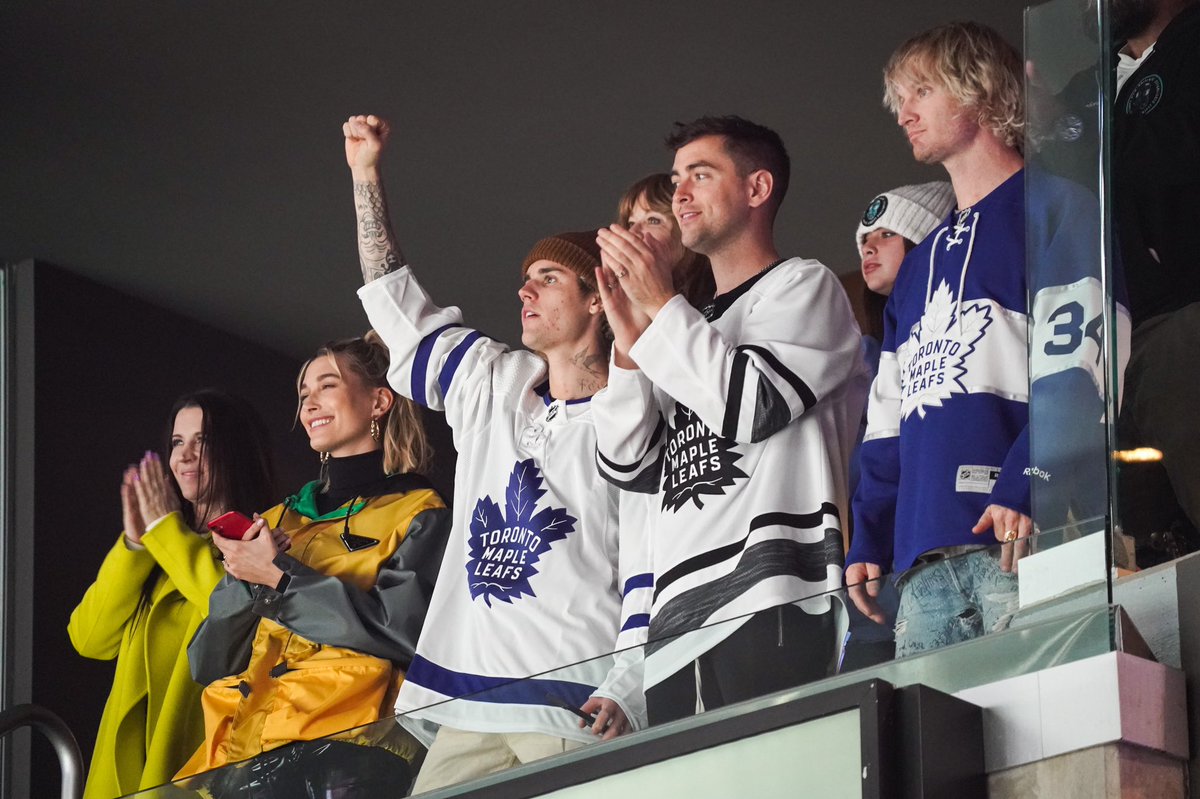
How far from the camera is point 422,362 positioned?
3322 millimetres

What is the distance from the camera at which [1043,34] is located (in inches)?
75.4

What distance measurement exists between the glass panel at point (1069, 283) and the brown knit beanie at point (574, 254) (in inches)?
56.3

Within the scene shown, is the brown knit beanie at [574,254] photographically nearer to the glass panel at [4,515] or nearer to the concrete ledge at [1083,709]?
the concrete ledge at [1083,709]

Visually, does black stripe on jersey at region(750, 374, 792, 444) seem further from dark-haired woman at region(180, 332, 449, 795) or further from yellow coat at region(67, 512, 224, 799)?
yellow coat at region(67, 512, 224, 799)

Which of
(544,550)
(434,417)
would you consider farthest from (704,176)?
(434,417)

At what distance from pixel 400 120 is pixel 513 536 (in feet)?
7.76

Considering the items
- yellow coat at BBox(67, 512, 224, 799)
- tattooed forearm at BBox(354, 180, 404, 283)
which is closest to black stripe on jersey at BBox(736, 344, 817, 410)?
tattooed forearm at BBox(354, 180, 404, 283)

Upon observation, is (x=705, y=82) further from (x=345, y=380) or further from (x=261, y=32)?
(x=345, y=380)

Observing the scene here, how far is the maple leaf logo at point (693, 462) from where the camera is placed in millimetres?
2602

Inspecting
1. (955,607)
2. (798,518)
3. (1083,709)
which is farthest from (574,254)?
(1083,709)

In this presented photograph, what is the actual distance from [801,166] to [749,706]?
3.50 m

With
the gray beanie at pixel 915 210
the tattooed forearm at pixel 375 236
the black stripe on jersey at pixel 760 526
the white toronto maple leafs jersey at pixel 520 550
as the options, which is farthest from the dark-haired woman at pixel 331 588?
the gray beanie at pixel 915 210

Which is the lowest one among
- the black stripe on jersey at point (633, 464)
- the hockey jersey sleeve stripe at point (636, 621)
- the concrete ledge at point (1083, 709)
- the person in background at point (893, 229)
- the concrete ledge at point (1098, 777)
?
the concrete ledge at point (1098, 777)

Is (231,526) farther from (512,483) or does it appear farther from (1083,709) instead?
(1083,709)
